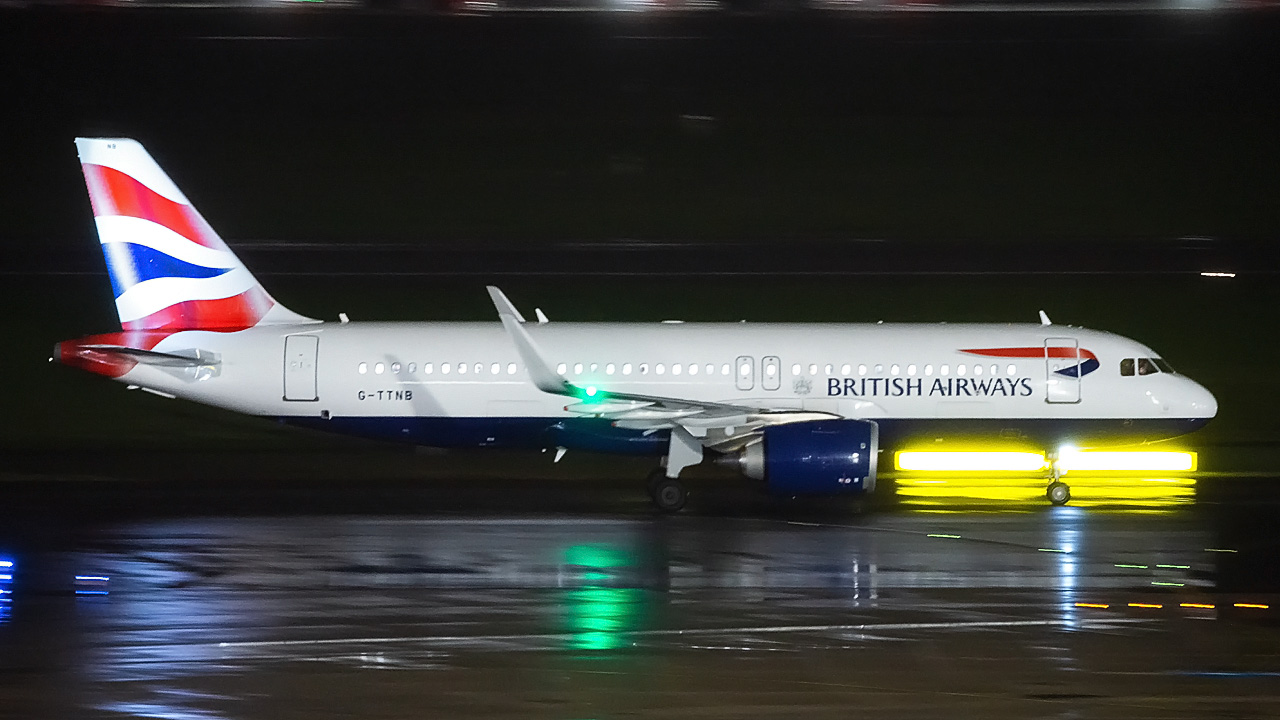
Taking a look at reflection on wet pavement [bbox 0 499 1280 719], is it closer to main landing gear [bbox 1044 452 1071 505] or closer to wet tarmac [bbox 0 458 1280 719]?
wet tarmac [bbox 0 458 1280 719]

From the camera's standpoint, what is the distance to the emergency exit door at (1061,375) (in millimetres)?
25047

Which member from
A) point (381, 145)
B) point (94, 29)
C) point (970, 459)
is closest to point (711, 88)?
point (381, 145)

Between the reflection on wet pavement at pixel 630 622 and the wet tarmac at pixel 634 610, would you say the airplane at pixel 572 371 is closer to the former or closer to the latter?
the wet tarmac at pixel 634 610

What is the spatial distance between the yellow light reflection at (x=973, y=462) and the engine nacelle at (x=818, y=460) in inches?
274

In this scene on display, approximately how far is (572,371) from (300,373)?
14.0 ft

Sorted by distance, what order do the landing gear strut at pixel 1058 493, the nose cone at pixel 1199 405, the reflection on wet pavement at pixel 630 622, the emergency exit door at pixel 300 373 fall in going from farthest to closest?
the nose cone at pixel 1199 405 → the emergency exit door at pixel 300 373 → the landing gear strut at pixel 1058 493 → the reflection on wet pavement at pixel 630 622

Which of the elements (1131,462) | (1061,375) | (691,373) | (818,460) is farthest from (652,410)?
(1131,462)

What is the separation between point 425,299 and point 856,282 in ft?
34.0

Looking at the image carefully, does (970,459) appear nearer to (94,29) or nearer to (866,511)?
(866,511)

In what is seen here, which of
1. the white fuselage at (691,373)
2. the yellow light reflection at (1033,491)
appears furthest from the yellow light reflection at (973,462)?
the white fuselage at (691,373)

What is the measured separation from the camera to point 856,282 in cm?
3759

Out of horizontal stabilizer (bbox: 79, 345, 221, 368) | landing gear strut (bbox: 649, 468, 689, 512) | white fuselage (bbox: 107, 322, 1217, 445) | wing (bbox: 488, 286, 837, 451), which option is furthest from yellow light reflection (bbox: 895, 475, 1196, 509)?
horizontal stabilizer (bbox: 79, 345, 221, 368)

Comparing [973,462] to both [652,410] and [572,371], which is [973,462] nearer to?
[652,410]

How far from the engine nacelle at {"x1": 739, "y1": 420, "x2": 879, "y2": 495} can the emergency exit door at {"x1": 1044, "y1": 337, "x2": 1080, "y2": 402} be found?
4.15m
